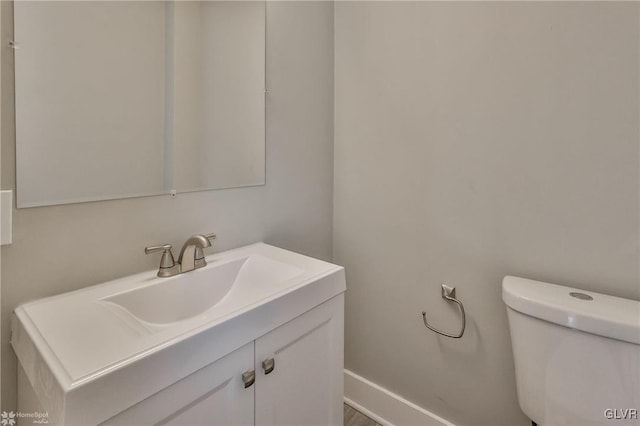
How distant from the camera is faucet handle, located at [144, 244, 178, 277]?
998 millimetres

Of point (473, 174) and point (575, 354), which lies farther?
point (473, 174)

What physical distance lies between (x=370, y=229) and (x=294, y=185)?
0.38 m

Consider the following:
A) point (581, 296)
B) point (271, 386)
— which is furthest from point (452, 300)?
point (271, 386)

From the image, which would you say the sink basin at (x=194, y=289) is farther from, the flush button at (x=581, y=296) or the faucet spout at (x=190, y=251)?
the flush button at (x=581, y=296)

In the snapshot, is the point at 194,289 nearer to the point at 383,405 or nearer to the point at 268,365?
the point at 268,365

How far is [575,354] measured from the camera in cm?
89

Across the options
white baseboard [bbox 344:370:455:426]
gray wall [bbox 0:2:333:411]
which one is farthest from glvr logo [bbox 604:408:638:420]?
gray wall [bbox 0:2:333:411]

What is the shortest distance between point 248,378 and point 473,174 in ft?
3.08

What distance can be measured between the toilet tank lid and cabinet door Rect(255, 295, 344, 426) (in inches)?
20.0

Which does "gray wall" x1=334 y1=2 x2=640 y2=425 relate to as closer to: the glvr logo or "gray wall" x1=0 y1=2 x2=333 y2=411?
"gray wall" x1=0 y1=2 x2=333 y2=411

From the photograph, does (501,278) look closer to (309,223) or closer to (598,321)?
(598,321)

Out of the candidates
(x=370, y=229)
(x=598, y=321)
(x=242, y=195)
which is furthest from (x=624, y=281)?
(x=242, y=195)

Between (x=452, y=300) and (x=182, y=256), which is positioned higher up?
(x=182, y=256)

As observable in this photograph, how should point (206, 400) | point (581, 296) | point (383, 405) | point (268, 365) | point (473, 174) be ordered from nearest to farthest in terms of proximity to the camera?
point (206, 400) → point (268, 365) → point (581, 296) → point (473, 174) → point (383, 405)
